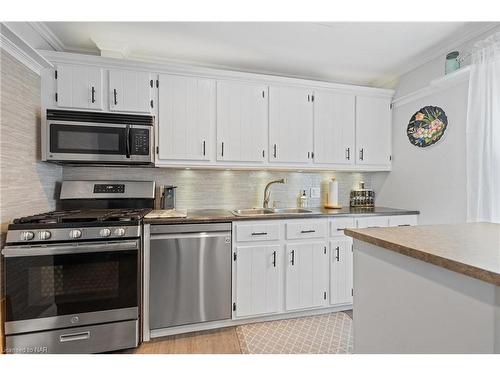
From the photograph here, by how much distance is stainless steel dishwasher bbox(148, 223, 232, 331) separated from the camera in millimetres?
1972

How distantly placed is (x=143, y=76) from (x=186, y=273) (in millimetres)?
1785

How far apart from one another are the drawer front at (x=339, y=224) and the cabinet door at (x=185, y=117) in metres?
1.39

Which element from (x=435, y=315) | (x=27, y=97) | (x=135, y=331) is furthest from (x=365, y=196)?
(x=27, y=97)

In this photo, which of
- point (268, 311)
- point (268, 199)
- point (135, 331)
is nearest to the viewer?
point (135, 331)

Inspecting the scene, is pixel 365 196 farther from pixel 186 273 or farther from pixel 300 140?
pixel 186 273

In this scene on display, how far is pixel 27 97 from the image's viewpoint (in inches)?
74.5

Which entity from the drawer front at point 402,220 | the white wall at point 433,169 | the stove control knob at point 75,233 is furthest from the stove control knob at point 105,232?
the white wall at point 433,169

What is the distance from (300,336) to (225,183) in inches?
64.1

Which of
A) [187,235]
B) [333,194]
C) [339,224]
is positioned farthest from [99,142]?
[333,194]

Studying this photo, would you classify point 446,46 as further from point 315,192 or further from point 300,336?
point 300,336

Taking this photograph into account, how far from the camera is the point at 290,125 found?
8.72ft

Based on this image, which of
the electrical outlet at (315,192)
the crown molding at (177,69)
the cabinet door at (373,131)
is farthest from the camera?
the electrical outlet at (315,192)

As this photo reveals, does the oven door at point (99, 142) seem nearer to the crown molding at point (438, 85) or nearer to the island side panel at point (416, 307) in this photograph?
the island side panel at point (416, 307)

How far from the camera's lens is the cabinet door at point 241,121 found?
2.46 meters
